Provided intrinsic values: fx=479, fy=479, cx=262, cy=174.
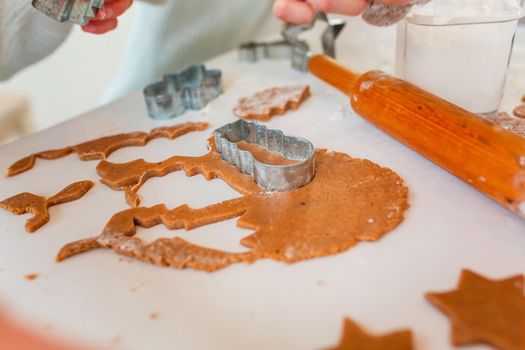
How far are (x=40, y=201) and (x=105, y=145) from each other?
196 mm

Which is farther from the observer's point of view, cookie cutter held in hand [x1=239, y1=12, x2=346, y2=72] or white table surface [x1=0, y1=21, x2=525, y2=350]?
cookie cutter held in hand [x1=239, y1=12, x2=346, y2=72]

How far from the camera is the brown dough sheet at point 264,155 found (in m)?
0.76

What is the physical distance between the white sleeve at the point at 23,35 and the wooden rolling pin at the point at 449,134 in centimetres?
70

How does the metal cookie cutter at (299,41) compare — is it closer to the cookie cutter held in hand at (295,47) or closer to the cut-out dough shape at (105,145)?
the cookie cutter held in hand at (295,47)

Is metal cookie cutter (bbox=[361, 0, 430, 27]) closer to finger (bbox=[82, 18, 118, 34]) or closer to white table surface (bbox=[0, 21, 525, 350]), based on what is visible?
white table surface (bbox=[0, 21, 525, 350])

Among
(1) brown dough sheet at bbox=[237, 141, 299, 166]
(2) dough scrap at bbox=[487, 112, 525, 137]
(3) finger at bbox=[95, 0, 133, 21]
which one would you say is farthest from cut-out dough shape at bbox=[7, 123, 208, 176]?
(2) dough scrap at bbox=[487, 112, 525, 137]

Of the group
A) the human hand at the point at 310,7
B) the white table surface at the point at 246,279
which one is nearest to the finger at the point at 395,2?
the human hand at the point at 310,7

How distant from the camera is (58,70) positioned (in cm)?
230

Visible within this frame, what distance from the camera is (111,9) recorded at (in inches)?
40.0

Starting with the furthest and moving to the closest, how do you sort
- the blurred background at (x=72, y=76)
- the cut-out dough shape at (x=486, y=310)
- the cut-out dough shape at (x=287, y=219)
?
1. the blurred background at (x=72, y=76)
2. the cut-out dough shape at (x=287, y=219)
3. the cut-out dough shape at (x=486, y=310)

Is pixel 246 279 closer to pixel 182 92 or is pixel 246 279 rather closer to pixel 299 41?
pixel 182 92

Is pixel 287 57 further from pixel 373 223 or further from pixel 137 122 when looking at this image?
pixel 373 223

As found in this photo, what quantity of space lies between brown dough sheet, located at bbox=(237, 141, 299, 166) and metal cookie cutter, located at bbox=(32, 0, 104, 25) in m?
0.38

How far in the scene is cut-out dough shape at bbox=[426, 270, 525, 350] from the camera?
44 cm
